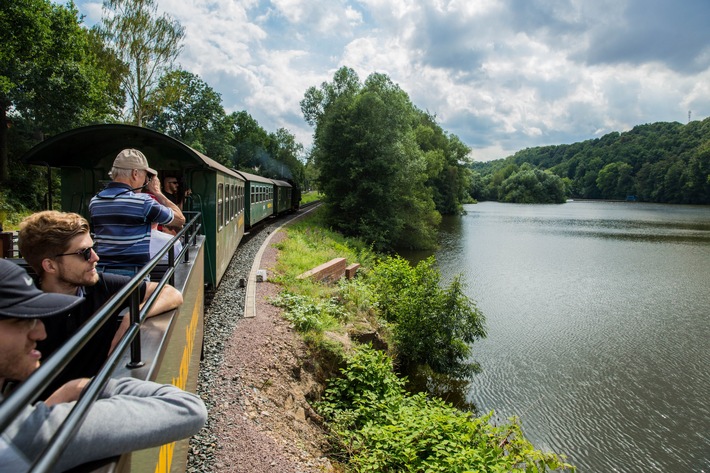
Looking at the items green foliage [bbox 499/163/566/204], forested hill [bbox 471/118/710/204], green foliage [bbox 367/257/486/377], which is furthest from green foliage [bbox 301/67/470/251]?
forested hill [bbox 471/118/710/204]

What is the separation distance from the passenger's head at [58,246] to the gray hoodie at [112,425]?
36.6 inches

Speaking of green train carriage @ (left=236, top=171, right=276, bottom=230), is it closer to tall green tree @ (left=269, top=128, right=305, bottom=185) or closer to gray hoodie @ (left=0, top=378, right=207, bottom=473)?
gray hoodie @ (left=0, top=378, right=207, bottom=473)

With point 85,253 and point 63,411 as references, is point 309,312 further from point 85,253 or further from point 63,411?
point 63,411

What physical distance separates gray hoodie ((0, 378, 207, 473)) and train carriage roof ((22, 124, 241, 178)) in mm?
6010

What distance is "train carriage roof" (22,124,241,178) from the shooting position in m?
6.87

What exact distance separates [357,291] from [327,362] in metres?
3.91

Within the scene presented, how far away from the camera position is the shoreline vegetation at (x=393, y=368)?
554 cm

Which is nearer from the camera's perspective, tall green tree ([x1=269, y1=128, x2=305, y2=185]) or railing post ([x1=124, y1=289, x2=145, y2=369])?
railing post ([x1=124, y1=289, x2=145, y2=369])

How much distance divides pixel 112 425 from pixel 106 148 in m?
A: 7.15

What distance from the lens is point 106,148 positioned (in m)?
7.50

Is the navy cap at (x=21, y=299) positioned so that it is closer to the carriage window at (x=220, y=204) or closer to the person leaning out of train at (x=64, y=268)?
the person leaning out of train at (x=64, y=268)

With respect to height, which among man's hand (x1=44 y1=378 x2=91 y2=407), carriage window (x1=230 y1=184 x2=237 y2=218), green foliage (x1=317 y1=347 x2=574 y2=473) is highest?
carriage window (x1=230 y1=184 x2=237 y2=218)

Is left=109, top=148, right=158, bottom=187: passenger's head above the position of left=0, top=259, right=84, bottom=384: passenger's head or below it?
above

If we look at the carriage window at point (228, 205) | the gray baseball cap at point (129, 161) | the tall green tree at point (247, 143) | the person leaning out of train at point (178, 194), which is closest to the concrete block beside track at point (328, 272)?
the carriage window at point (228, 205)
